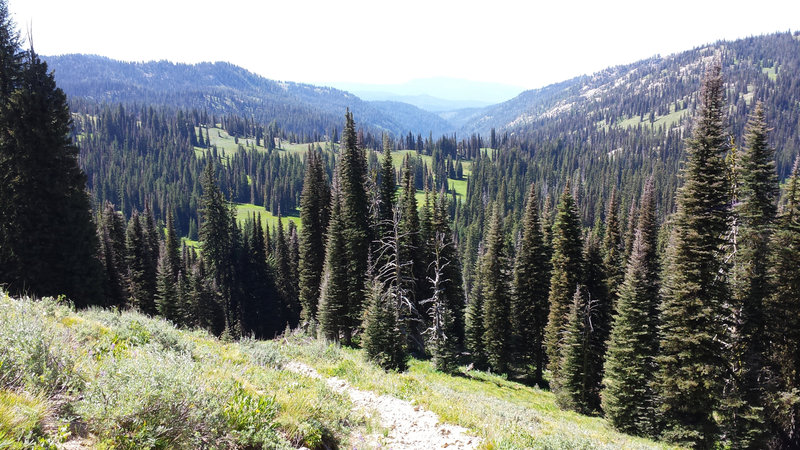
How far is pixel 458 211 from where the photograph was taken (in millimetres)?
150500

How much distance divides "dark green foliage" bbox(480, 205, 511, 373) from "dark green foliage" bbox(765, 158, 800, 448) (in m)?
18.7

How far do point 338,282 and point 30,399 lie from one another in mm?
28925

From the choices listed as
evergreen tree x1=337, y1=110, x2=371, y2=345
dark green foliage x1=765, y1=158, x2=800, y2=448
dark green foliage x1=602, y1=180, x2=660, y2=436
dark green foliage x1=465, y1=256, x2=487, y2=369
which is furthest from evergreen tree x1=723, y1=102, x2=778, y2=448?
evergreen tree x1=337, y1=110, x2=371, y2=345

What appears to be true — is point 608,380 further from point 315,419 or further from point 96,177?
point 96,177

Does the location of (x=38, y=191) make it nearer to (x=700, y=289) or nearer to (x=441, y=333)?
(x=441, y=333)

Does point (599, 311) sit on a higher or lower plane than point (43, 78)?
lower

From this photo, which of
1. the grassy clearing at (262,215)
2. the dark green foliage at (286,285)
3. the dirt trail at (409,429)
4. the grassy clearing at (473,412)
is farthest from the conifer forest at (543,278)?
the grassy clearing at (262,215)

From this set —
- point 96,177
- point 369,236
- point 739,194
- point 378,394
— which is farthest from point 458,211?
point 96,177

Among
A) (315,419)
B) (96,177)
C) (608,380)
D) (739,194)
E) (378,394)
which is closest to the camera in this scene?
(315,419)

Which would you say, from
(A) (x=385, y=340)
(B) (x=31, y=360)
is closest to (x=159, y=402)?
(B) (x=31, y=360)

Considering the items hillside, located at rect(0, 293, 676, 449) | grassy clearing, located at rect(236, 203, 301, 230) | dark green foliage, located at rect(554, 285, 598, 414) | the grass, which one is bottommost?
grassy clearing, located at rect(236, 203, 301, 230)

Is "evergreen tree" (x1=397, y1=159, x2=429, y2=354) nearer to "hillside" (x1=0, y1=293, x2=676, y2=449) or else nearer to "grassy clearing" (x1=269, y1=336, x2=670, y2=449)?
"grassy clearing" (x1=269, y1=336, x2=670, y2=449)

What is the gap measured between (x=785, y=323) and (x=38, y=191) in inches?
1487

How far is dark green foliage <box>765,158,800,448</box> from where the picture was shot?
19.2 meters
